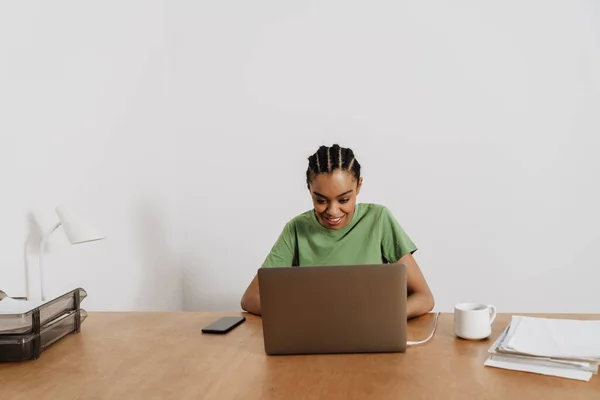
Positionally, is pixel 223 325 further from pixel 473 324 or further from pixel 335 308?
pixel 473 324

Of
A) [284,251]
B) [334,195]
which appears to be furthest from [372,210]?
[284,251]

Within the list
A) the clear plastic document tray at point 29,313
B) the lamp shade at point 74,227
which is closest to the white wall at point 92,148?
the lamp shade at point 74,227

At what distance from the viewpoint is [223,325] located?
1.60m

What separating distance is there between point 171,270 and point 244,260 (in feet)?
1.30

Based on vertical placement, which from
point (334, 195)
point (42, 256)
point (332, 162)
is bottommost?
point (42, 256)

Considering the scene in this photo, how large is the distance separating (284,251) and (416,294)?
1.89 feet

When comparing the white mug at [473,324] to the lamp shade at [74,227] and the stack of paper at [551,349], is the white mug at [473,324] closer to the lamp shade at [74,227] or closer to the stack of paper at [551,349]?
the stack of paper at [551,349]

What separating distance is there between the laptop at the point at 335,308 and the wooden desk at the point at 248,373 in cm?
3

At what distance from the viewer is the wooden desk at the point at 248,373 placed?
1.07 meters

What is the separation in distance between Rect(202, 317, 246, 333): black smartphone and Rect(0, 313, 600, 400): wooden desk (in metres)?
0.03

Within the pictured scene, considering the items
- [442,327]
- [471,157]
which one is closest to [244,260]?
[471,157]

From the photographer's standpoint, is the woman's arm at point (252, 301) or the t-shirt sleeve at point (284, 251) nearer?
the woman's arm at point (252, 301)

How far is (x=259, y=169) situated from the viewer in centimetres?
303

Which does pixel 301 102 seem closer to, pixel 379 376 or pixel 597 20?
pixel 597 20
